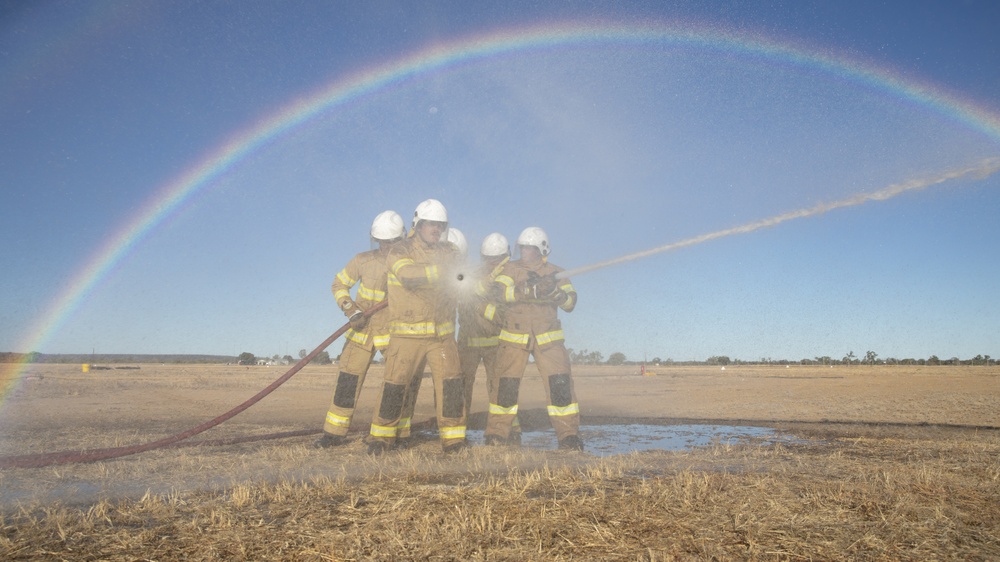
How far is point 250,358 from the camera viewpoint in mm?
89125

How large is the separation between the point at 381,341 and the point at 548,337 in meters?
2.28

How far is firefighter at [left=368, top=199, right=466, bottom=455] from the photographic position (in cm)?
755

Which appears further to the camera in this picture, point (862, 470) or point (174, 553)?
point (862, 470)

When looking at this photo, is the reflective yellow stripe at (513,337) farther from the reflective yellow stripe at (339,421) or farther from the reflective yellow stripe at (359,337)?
the reflective yellow stripe at (339,421)

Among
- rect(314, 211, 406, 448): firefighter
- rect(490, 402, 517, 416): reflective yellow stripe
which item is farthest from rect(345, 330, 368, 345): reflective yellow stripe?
rect(490, 402, 517, 416): reflective yellow stripe

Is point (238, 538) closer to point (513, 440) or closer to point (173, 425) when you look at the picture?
point (513, 440)

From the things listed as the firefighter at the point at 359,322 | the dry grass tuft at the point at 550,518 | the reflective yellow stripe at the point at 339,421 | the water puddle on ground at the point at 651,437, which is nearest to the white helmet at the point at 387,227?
the firefighter at the point at 359,322

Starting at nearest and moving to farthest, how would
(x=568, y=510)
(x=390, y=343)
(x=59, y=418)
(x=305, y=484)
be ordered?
(x=568, y=510) < (x=305, y=484) < (x=390, y=343) < (x=59, y=418)

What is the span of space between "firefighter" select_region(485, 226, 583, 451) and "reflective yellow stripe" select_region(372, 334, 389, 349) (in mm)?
1552

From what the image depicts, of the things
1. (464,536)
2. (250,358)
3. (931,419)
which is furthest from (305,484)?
(250,358)

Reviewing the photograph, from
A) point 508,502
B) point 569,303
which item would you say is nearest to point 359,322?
point 569,303

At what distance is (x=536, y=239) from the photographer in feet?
29.8

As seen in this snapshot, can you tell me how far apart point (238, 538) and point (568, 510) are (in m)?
2.20

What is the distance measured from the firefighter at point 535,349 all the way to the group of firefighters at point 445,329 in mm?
13
